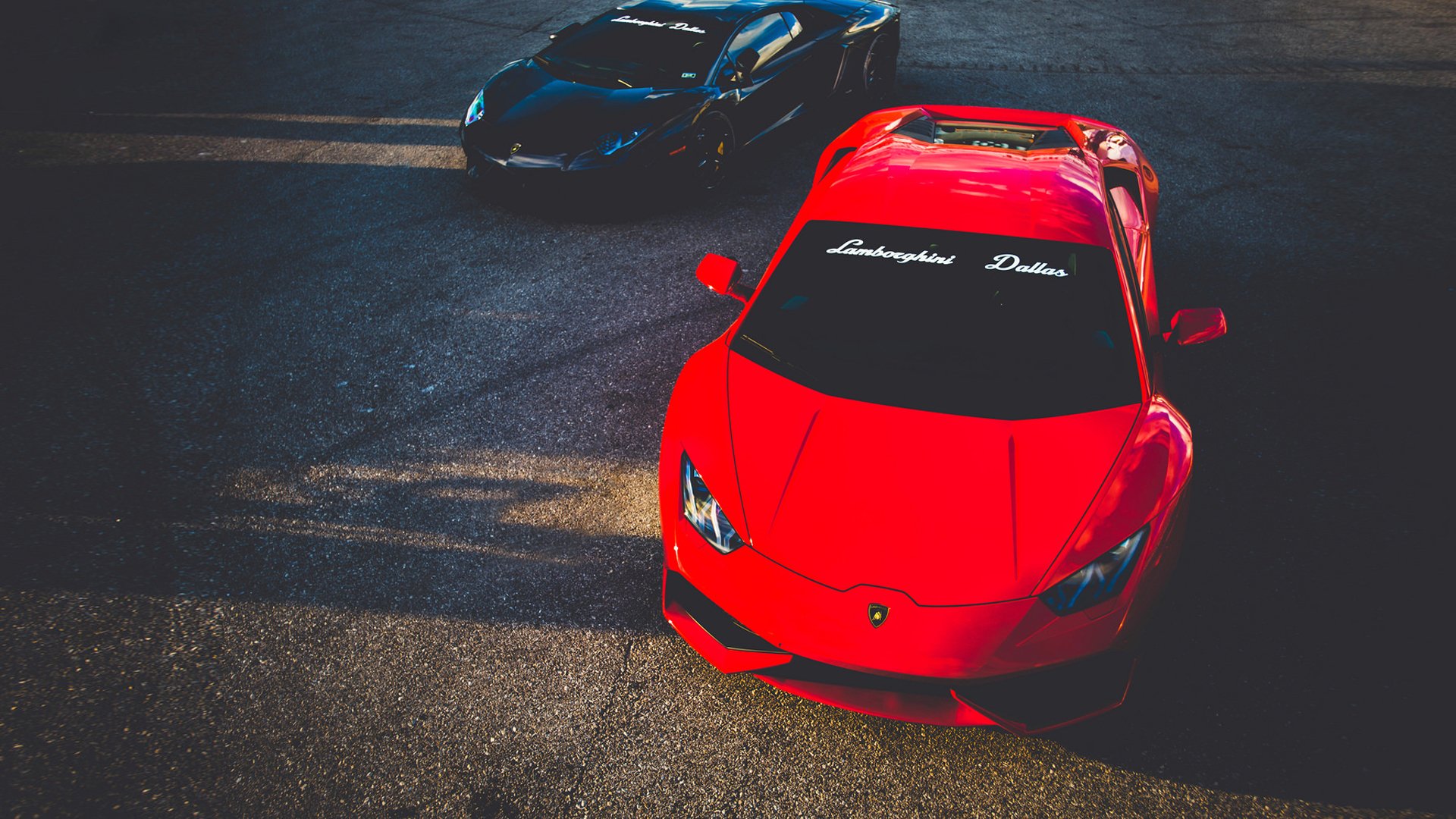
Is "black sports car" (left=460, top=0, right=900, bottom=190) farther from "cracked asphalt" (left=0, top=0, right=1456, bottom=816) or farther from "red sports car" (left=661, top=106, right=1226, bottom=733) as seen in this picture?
"red sports car" (left=661, top=106, right=1226, bottom=733)

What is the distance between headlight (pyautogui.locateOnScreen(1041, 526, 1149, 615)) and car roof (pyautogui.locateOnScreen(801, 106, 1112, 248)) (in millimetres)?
1263

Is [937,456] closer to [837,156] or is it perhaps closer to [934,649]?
[934,649]

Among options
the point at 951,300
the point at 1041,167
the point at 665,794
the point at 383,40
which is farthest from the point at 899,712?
the point at 383,40

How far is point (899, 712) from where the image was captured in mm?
2133

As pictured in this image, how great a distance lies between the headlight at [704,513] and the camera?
2.37m

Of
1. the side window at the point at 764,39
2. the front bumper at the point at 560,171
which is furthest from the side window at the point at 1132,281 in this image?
the side window at the point at 764,39

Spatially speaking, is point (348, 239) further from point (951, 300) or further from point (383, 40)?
point (383, 40)

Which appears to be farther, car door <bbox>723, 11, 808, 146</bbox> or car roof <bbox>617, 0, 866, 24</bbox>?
car roof <bbox>617, 0, 866, 24</bbox>

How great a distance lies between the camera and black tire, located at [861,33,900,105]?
283 inches

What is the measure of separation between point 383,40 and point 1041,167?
9815mm

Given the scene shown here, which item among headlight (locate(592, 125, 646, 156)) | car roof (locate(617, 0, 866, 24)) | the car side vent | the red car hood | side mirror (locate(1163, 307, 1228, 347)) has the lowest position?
the red car hood

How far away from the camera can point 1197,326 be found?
2.90 m

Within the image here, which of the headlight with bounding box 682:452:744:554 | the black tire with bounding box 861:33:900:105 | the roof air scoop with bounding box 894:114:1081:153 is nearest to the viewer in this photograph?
the headlight with bounding box 682:452:744:554

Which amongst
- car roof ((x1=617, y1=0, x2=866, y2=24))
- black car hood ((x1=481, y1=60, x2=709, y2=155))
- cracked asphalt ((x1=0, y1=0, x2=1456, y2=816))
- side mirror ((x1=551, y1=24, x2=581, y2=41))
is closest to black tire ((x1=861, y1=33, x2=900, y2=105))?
cracked asphalt ((x1=0, y1=0, x2=1456, y2=816))
